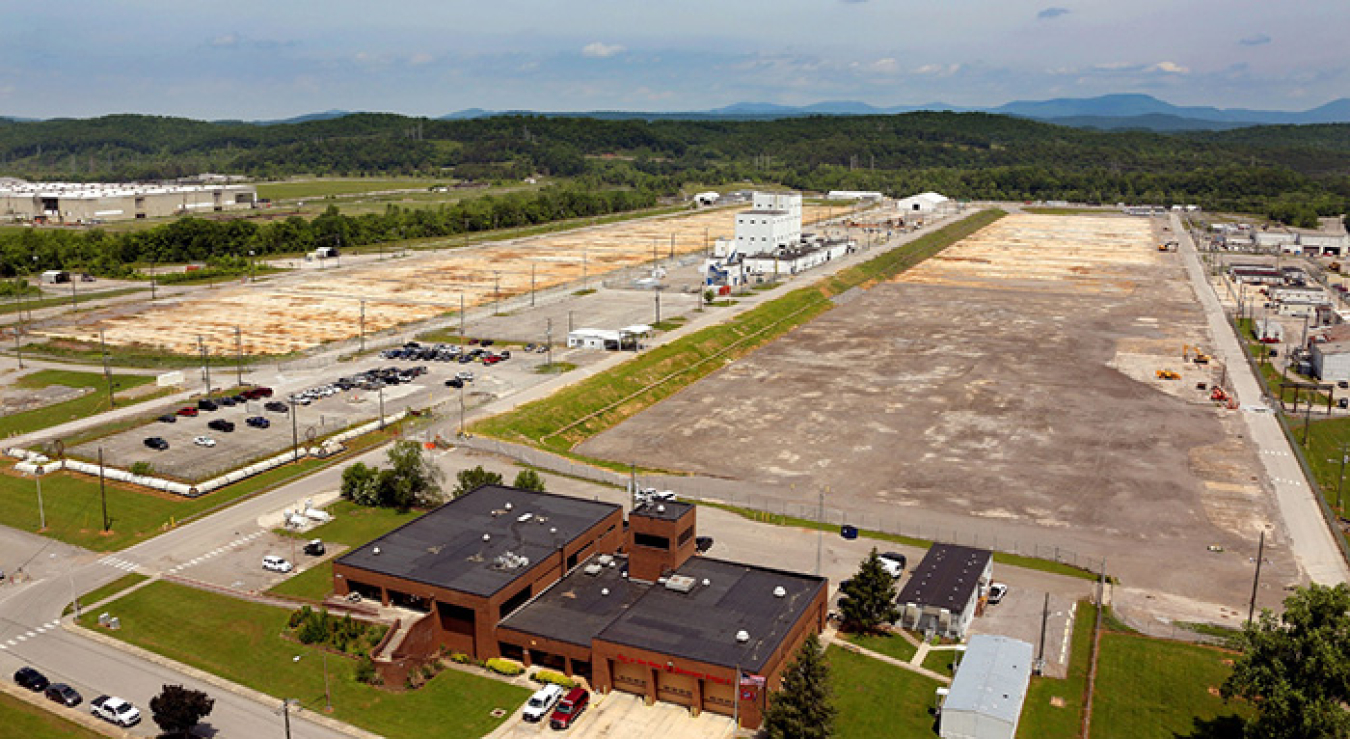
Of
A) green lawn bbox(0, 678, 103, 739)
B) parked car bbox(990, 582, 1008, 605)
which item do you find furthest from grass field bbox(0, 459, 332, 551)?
parked car bbox(990, 582, 1008, 605)

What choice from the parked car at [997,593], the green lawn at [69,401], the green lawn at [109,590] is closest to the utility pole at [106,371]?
the green lawn at [69,401]

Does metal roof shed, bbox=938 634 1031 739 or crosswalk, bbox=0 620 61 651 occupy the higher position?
metal roof shed, bbox=938 634 1031 739

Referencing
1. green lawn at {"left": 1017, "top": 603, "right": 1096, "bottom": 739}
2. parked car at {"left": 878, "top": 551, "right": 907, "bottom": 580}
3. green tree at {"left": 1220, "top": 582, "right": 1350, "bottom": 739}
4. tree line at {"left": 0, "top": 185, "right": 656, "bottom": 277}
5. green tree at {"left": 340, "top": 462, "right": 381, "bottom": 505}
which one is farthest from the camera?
tree line at {"left": 0, "top": 185, "right": 656, "bottom": 277}

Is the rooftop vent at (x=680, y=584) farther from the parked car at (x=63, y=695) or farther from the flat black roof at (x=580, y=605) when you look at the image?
the parked car at (x=63, y=695)

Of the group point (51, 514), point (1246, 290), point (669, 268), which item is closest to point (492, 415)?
point (51, 514)

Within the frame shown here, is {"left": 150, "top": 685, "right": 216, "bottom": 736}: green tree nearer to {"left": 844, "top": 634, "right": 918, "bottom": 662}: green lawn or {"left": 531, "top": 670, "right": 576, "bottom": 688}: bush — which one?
{"left": 531, "top": 670, "right": 576, "bottom": 688}: bush

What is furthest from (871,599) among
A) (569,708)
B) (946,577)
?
(569,708)
